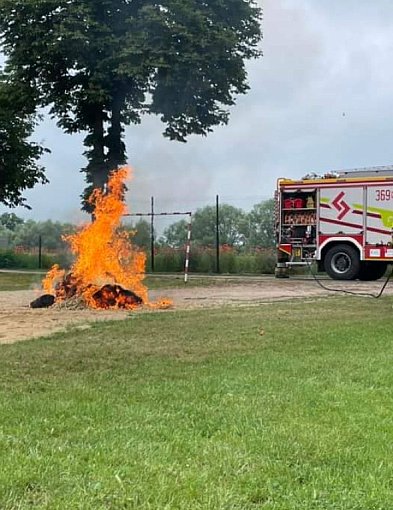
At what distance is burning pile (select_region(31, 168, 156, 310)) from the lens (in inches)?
513

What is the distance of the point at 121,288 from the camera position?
1318 cm

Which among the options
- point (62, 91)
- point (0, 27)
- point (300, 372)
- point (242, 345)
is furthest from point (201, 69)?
point (300, 372)

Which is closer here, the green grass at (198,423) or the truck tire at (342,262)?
the green grass at (198,423)

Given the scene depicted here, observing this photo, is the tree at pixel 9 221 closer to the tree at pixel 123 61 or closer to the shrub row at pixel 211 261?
the shrub row at pixel 211 261

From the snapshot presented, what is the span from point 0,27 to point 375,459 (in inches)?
820

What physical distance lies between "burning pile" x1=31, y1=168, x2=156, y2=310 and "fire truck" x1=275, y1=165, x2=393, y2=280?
8286mm

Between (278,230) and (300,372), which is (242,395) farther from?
(278,230)

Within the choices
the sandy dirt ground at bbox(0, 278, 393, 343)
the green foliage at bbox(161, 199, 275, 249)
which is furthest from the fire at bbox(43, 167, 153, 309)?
the green foliage at bbox(161, 199, 275, 249)

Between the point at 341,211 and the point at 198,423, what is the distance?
17.4 meters

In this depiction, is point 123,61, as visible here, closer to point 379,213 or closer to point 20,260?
point 379,213

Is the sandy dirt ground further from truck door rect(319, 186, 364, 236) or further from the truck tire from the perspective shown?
truck door rect(319, 186, 364, 236)

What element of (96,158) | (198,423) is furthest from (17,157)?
(198,423)

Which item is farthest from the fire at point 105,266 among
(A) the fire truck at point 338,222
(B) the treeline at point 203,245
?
(B) the treeline at point 203,245

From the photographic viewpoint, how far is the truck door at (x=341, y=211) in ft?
69.2
